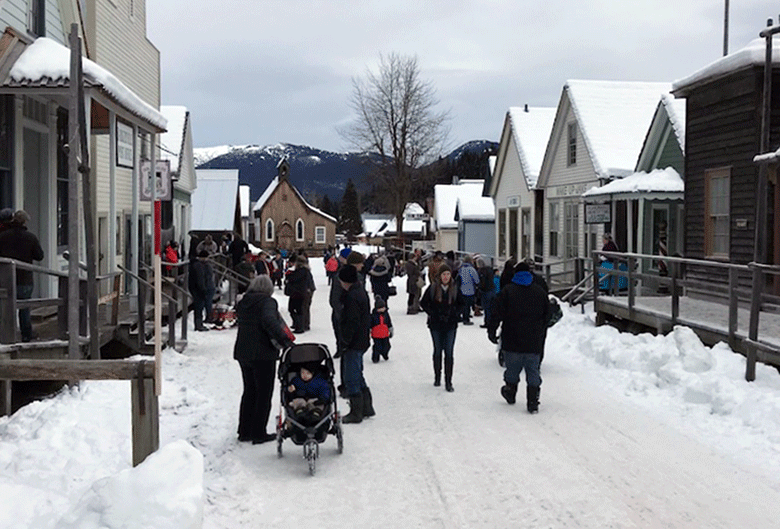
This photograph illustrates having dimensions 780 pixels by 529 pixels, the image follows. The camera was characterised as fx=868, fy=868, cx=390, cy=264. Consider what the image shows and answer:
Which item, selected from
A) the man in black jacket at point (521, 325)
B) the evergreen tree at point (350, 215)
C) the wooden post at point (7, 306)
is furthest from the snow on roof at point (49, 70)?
the evergreen tree at point (350, 215)

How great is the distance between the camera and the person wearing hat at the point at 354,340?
973 centimetres

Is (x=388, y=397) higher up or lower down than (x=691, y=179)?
lower down

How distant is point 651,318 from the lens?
14297 mm

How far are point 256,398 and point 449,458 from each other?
212 cm

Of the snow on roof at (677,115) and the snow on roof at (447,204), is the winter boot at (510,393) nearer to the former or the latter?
the snow on roof at (677,115)

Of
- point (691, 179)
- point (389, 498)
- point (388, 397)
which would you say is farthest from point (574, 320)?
point (389, 498)

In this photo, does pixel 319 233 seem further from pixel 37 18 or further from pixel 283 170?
pixel 37 18

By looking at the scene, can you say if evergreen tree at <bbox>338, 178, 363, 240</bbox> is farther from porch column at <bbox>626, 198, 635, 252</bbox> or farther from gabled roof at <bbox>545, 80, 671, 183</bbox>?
porch column at <bbox>626, 198, 635, 252</bbox>

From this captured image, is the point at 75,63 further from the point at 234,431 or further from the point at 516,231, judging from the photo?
the point at 516,231

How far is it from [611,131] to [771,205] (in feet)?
40.5

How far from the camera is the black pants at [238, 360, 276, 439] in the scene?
8859 millimetres

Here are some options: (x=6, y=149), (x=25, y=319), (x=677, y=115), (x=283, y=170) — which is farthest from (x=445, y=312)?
(x=283, y=170)

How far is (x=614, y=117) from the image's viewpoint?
27859mm

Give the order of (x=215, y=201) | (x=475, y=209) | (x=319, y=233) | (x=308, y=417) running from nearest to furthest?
(x=308, y=417)
(x=475, y=209)
(x=215, y=201)
(x=319, y=233)
